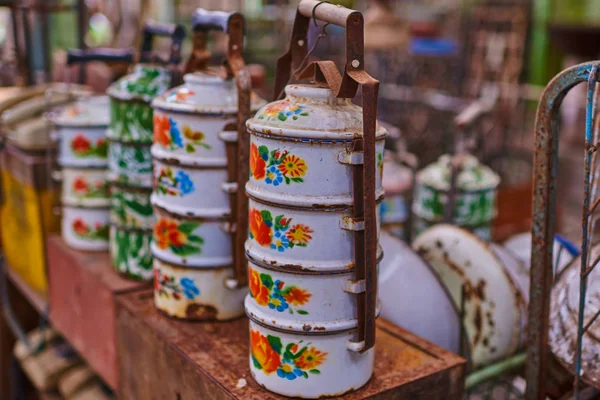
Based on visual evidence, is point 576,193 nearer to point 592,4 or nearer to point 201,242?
point 592,4

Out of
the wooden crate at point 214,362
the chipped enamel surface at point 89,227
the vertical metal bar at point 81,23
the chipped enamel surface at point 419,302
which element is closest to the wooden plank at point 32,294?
the chipped enamel surface at point 89,227

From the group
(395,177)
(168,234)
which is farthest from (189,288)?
(395,177)

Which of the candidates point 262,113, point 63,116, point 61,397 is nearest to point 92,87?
point 63,116

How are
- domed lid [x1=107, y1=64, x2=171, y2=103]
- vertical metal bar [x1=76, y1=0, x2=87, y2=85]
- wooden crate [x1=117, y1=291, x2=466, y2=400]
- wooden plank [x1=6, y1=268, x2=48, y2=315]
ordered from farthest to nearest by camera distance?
vertical metal bar [x1=76, y1=0, x2=87, y2=85] → wooden plank [x1=6, y1=268, x2=48, y2=315] → domed lid [x1=107, y1=64, x2=171, y2=103] → wooden crate [x1=117, y1=291, x2=466, y2=400]

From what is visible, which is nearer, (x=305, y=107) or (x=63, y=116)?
(x=305, y=107)

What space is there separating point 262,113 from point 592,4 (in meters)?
9.28

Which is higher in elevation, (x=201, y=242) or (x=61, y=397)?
(x=201, y=242)

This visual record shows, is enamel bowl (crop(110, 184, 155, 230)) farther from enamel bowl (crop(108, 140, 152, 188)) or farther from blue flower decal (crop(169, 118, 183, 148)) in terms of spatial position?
blue flower decal (crop(169, 118, 183, 148))

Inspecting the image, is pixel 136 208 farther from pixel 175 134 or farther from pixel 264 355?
pixel 264 355

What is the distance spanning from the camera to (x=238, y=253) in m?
1.57

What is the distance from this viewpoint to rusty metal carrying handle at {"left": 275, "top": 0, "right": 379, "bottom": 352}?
1143 millimetres

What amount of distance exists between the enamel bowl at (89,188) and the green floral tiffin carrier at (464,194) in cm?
119

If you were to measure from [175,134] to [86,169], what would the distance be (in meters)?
0.76

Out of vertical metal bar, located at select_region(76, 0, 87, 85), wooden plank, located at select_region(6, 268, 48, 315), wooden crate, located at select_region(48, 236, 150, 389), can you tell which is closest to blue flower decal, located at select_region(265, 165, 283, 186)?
wooden crate, located at select_region(48, 236, 150, 389)
